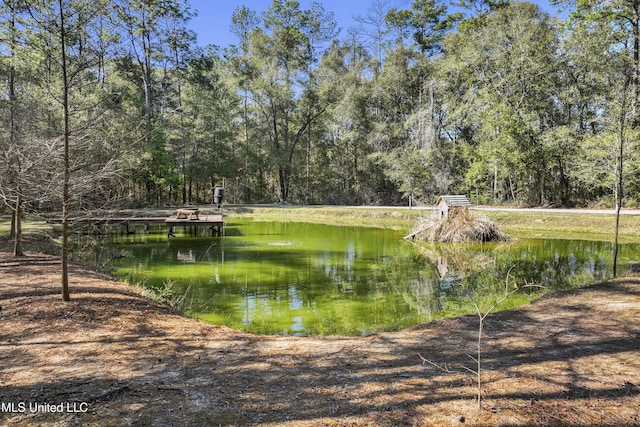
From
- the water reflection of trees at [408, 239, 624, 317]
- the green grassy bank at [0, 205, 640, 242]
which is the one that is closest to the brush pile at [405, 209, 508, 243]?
the water reflection of trees at [408, 239, 624, 317]

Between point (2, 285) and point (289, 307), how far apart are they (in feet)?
17.1

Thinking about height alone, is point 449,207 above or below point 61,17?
below

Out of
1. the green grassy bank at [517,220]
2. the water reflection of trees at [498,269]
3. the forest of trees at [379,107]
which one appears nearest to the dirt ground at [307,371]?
the water reflection of trees at [498,269]

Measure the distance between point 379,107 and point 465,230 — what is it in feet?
70.6

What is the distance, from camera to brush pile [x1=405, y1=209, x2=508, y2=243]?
15977 millimetres

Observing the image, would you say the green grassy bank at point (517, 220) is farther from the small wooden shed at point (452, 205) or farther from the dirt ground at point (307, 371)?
the dirt ground at point (307, 371)

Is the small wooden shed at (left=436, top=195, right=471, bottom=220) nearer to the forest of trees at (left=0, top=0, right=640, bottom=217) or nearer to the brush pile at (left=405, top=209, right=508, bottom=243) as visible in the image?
the brush pile at (left=405, top=209, right=508, bottom=243)

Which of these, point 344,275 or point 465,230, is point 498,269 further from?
point 465,230

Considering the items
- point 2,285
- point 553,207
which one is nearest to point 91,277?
point 2,285

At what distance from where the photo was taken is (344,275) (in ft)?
35.5

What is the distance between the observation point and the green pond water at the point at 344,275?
24.1 feet

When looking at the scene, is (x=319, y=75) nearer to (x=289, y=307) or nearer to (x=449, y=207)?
(x=449, y=207)

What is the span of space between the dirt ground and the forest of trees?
7.08 meters

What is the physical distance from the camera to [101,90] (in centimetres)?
2197
